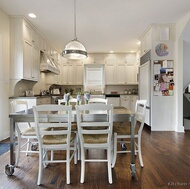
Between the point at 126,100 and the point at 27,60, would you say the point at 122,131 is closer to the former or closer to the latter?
the point at 27,60

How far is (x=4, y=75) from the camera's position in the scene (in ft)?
11.4

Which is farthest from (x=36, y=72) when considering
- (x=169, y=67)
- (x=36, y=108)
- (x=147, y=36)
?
(x=169, y=67)

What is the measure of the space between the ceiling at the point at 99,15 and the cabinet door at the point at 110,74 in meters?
1.88

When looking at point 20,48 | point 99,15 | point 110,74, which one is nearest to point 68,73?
point 110,74

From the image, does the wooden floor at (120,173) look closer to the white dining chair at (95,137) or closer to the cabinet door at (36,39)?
the white dining chair at (95,137)

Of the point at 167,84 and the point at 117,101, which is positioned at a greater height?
the point at 167,84

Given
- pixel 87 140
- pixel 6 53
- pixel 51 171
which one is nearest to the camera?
pixel 87 140

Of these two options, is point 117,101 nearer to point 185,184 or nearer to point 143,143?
point 143,143

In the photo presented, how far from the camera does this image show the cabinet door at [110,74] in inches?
274

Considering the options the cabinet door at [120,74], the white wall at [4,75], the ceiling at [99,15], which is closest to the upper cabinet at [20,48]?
the white wall at [4,75]

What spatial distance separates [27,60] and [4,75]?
2.20 ft

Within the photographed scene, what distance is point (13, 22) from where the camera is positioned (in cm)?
365

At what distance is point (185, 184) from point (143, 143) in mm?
1453

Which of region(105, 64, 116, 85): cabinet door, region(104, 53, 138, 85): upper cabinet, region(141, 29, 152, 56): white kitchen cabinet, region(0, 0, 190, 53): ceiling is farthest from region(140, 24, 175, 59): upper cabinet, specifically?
region(105, 64, 116, 85): cabinet door
